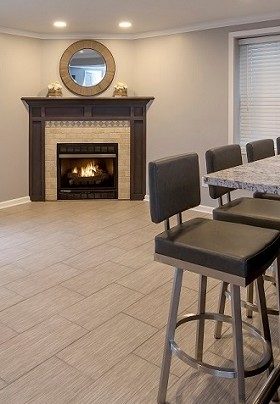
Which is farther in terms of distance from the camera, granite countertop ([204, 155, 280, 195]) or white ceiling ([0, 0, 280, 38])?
white ceiling ([0, 0, 280, 38])

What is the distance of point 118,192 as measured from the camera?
233 inches

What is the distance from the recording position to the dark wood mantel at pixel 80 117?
18.3ft

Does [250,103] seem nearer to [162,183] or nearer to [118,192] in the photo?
[118,192]

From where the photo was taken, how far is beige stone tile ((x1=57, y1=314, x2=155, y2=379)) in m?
2.06

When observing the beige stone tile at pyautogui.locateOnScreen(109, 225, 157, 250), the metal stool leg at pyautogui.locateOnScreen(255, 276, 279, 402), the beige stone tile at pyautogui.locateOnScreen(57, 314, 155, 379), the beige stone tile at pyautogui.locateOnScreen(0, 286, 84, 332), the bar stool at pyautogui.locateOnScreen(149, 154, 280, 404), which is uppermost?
the bar stool at pyautogui.locateOnScreen(149, 154, 280, 404)

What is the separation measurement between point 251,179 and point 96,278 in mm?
1942

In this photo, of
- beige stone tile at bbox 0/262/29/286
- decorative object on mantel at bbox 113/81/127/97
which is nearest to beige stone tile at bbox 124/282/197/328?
beige stone tile at bbox 0/262/29/286

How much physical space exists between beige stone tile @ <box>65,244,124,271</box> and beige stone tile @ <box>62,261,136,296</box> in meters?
0.09

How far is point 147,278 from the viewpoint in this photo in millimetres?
3168

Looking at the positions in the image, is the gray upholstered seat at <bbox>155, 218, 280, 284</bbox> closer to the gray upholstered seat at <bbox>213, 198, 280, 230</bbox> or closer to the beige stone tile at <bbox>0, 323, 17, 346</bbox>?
the gray upholstered seat at <bbox>213, 198, 280, 230</bbox>

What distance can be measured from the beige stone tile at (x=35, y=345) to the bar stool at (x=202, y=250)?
0.70m

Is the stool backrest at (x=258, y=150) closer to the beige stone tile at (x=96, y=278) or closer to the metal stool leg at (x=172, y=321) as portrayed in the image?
the metal stool leg at (x=172, y=321)

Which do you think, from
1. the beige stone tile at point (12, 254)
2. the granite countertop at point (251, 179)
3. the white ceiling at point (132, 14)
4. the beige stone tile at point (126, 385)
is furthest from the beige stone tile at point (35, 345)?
the white ceiling at point (132, 14)

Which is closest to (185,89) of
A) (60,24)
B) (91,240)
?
(60,24)
